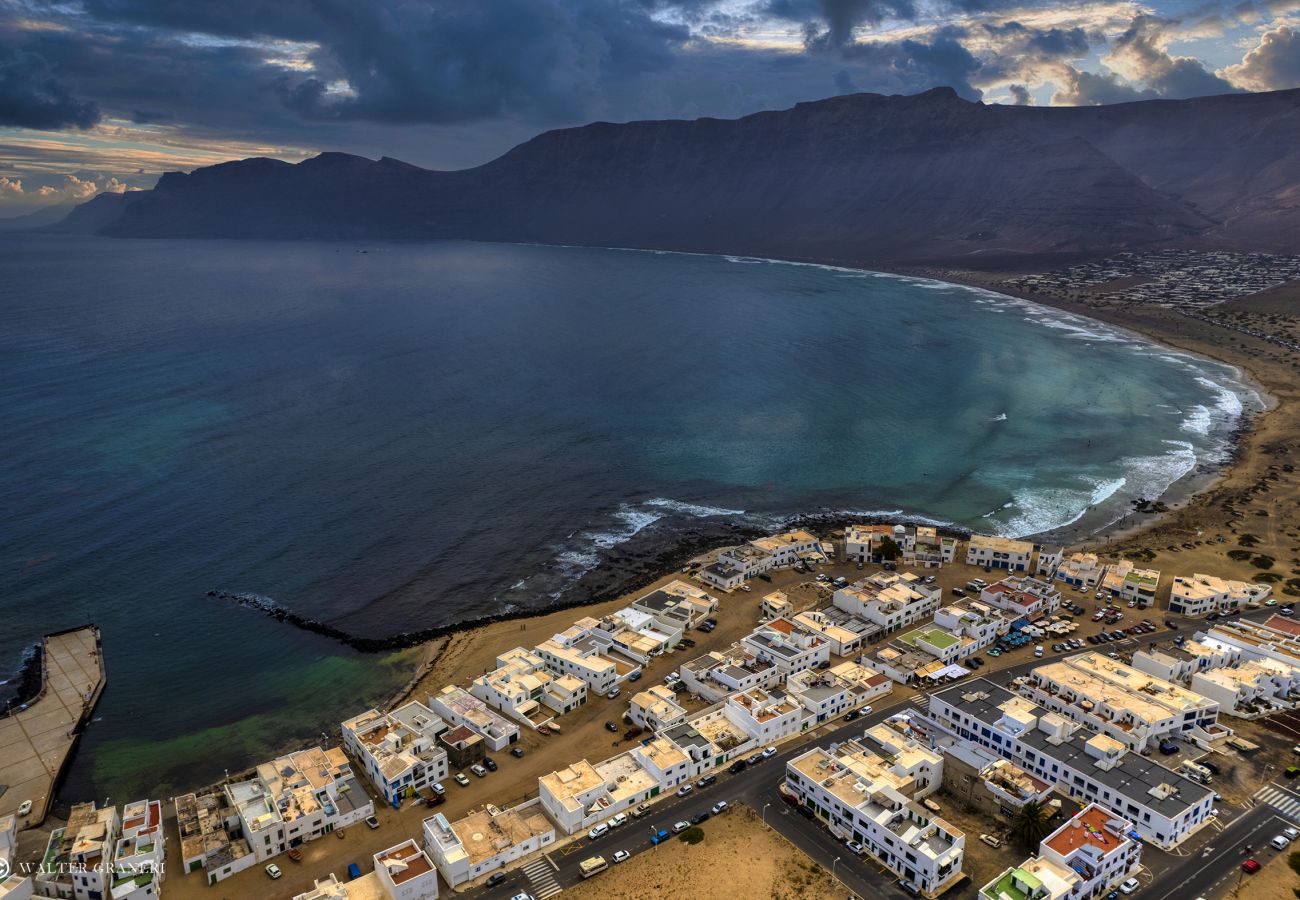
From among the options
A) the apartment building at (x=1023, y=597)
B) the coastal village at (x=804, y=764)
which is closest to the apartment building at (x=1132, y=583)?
the coastal village at (x=804, y=764)

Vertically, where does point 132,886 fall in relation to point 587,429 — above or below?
below

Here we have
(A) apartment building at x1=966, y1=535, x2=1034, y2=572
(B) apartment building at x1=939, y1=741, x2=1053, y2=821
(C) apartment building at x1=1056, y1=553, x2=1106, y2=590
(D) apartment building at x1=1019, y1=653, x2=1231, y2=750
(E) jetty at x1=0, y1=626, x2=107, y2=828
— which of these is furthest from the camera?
(A) apartment building at x1=966, y1=535, x2=1034, y2=572

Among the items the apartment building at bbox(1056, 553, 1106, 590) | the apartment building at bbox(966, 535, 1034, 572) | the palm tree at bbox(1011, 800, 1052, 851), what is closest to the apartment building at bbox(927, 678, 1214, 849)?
the palm tree at bbox(1011, 800, 1052, 851)

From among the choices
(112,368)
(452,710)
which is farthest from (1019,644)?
(112,368)

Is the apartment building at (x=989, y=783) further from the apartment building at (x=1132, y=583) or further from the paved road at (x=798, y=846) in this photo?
the apartment building at (x=1132, y=583)

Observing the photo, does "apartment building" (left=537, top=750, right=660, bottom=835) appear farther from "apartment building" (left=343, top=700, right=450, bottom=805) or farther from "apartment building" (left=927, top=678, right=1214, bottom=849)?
"apartment building" (left=927, top=678, right=1214, bottom=849)

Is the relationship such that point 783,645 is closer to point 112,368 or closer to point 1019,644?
point 1019,644
